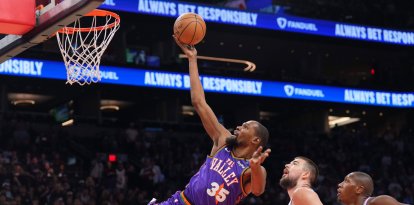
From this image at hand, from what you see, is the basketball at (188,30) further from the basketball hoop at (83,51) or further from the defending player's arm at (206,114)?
the basketball hoop at (83,51)

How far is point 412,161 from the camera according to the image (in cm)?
2586

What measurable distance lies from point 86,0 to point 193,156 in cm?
1383

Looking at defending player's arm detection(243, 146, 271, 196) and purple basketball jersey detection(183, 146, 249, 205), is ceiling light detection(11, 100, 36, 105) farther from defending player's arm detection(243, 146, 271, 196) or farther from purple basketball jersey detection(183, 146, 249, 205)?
defending player's arm detection(243, 146, 271, 196)

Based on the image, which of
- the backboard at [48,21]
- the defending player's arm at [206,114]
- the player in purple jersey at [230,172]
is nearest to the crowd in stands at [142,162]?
the backboard at [48,21]

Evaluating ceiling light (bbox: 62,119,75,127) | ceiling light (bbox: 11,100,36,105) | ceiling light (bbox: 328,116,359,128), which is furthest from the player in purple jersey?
ceiling light (bbox: 328,116,359,128)

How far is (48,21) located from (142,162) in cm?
1196

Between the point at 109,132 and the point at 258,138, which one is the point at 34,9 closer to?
the point at 258,138

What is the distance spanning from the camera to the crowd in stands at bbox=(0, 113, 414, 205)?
15.9 m

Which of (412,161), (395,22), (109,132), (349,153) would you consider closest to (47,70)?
(109,132)

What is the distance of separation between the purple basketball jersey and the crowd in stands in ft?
25.9

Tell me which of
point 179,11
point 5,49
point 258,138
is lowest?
point 258,138

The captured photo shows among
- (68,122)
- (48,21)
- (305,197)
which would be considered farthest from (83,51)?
(68,122)

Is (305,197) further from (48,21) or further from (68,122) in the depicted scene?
(68,122)

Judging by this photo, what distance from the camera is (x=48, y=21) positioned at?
7.74m
